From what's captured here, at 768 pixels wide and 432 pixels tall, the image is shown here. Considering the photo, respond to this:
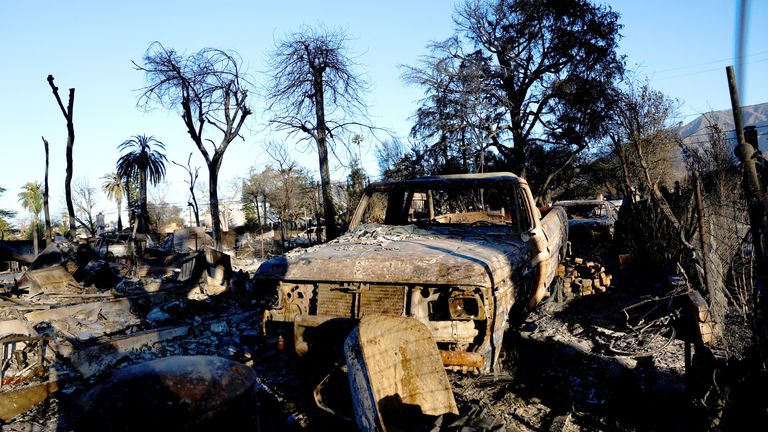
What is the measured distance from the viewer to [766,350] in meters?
2.96

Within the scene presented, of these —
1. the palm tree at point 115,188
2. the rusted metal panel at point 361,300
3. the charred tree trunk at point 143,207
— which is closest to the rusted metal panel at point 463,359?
the rusted metal panel at point 361,300

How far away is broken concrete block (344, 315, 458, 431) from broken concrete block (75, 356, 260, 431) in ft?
2.28

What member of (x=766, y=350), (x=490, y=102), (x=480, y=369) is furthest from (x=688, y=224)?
(x=490, y=102)

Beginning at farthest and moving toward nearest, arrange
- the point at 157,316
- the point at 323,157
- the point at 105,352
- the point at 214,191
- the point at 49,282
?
the point at 214,191 → the point at 323,157 → the point at 49,282 → the point at 157,316 → the point at 105,352

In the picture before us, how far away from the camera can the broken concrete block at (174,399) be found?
2609 millimetres

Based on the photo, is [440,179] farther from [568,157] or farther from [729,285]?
[568,157]

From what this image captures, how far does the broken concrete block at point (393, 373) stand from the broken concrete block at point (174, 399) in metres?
0.70

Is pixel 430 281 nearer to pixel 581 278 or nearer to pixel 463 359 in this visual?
pixel 463 359

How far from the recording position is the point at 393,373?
3.24 meters

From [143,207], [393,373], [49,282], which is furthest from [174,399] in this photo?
[143,207]

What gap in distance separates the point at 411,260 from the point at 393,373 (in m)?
0.93

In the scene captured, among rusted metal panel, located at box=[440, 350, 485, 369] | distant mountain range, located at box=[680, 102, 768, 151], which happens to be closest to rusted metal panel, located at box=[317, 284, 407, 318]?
rusted metal panel, located at box=[440, 350, 485, 369]

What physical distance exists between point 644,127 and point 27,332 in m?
18.7

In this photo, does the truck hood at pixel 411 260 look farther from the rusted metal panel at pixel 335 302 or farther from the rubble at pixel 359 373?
the rubble at pixel 359 373
